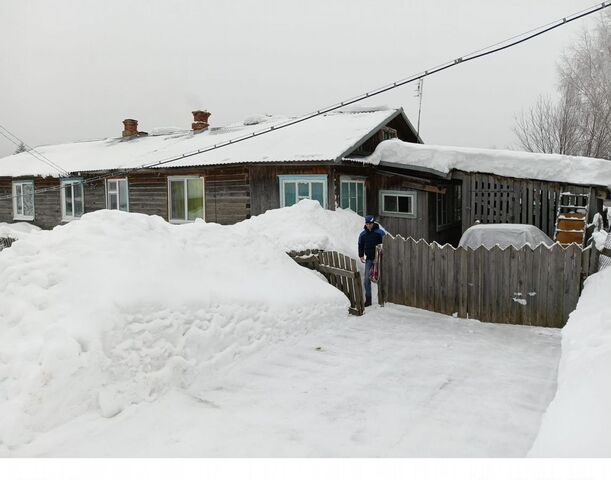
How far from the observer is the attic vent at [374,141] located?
56.5ft

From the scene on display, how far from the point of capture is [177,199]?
1964cm

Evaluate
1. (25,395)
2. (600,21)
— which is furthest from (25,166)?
(600,21)

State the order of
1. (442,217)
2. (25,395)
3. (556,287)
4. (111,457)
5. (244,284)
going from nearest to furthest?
(111,457)
(25,395)
(244,284)
(556,287)
(442,217)

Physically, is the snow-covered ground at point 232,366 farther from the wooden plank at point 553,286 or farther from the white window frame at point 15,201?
the white window frame at point 15,201

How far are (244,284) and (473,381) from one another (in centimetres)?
378

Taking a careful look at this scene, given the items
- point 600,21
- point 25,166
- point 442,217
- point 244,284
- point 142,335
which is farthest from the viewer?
point 600,21

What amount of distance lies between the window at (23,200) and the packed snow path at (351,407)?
2126cm

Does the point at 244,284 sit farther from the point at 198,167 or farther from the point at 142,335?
the point at 198,167

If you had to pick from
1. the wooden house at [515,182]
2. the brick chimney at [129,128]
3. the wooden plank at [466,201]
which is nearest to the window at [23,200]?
the brick chimney at [129,128]

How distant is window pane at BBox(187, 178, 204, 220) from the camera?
62.0 ft

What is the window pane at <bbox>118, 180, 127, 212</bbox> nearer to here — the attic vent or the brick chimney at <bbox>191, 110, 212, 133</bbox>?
the brick chimney at <bbox>191, 110, 212, 133</bbox>

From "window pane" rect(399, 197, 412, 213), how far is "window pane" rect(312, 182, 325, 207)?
9.05ft

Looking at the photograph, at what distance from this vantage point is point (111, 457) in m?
4.33

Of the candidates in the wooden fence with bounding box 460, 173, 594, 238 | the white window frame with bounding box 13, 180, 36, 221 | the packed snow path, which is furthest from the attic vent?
the white window frame with bounding box 13, 180, 36, 221
